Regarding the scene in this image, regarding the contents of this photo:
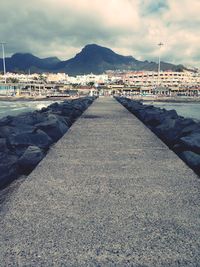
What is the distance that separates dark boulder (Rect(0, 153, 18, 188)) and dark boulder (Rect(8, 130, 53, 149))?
1402mm

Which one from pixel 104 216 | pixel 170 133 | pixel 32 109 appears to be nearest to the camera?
pixel 104 216

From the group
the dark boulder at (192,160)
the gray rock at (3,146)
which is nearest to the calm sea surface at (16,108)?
the gray rock at (3,146)

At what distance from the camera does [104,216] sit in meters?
2.34

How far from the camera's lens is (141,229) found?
2145 mm

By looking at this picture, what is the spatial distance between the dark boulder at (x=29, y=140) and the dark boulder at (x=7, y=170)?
4.60 feet

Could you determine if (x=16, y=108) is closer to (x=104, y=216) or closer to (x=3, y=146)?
(x=3, y=146)

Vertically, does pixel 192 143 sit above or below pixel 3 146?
above

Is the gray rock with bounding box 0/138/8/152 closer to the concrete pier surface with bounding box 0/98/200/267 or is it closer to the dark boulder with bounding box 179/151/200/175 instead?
the concrete pier surface with bounding box 0/98/200/267

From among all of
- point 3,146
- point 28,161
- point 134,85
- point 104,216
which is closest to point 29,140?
point 3,146

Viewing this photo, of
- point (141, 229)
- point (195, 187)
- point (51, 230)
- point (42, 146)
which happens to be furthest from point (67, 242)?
point (42, 146)


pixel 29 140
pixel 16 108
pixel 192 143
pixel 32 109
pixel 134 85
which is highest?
pixel 134 85

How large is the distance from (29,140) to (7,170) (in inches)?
74.2

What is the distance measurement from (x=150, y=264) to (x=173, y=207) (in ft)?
2.79

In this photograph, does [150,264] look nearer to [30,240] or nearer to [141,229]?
[141,229]
